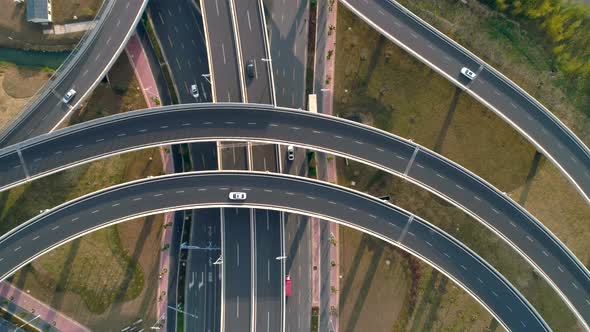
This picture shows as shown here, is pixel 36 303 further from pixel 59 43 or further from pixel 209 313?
pixel 59 43

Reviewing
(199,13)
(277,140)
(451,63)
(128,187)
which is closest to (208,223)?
(128,187)

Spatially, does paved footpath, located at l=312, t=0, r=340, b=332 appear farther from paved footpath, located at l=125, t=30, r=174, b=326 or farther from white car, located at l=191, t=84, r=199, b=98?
paved footpath, located at l=125, t=30, r=174, b=326

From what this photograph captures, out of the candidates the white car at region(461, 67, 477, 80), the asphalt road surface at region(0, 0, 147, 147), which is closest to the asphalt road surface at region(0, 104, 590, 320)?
the asphalt road surface at region(0, 0, 147, 147)

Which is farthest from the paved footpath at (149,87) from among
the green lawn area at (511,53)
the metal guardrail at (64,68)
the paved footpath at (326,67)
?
the green lawn area at (511,53)

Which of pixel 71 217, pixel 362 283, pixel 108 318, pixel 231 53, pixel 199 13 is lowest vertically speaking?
pixel 108 318

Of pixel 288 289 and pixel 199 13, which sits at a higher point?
pixel 199 13

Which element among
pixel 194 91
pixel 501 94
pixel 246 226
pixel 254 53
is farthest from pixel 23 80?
pixel 501 94

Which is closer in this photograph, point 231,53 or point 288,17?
point 231,53
